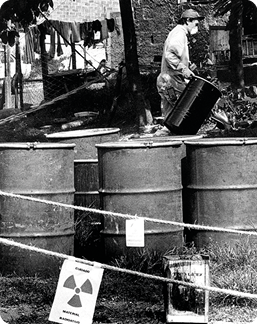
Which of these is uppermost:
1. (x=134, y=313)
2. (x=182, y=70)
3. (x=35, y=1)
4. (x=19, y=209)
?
(x=35, y=1)

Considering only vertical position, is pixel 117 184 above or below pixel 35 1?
below

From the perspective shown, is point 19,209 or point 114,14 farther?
point 114,14

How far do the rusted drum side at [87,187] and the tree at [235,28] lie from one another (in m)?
6.18

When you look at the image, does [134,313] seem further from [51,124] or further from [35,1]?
[51,124]

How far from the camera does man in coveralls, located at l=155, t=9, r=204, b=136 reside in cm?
1023

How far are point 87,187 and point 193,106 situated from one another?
2.50 metres

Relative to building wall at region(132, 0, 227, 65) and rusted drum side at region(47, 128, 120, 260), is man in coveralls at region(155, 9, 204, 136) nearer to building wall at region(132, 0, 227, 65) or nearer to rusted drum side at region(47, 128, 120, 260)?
rusted drum side at region(47, 128, 120, 260)

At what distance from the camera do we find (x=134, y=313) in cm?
566

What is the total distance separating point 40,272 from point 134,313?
1.16 m

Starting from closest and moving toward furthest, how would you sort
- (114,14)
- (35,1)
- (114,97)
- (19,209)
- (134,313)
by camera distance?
(134,313), (19,209), (35,1), (114,97), (114,14)

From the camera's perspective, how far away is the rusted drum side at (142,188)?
638 cm

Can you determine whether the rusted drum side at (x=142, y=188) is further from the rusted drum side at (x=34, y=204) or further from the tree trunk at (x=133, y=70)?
the tree trunk at (x=133, y=70)

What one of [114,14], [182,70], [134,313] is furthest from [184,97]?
[114,14]

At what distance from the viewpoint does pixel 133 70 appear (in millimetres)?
13422
